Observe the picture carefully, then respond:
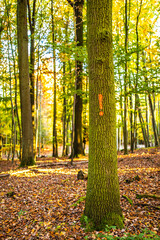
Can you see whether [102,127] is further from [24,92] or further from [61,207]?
[24,92]

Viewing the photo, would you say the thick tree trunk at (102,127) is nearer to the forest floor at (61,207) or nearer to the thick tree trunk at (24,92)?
the forest floor at (61,207)

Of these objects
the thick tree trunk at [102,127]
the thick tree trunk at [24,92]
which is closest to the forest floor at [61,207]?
the thick tree trunk at [102,127]

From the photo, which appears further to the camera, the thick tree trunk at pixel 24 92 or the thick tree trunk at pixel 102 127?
the thick tree trunk at pixel 24 92

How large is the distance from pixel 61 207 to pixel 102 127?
8.67ft

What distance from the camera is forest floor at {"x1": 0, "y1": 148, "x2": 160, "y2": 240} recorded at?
3.59 m

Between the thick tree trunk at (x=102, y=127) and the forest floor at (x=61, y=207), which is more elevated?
the thick tree trunk at (x=102, y=127)

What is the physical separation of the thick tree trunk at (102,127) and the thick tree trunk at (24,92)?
6.58 meters

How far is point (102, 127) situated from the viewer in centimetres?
354

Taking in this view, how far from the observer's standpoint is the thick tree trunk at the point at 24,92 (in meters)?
9.50

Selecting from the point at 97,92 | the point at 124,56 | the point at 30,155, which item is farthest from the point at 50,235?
the point at 124,56

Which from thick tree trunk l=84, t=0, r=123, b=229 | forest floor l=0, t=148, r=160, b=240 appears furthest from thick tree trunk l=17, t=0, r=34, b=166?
thick tree trunk l=84, t=0, r=123, b=229

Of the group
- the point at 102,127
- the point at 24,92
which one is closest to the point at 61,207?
the point at 102,127

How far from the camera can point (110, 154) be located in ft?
11.6

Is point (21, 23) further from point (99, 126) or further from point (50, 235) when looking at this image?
point (50, 235)
